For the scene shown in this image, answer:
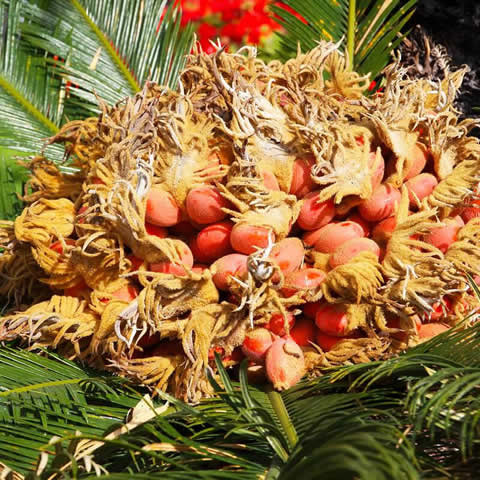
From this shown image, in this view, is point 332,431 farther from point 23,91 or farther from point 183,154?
point 23,91

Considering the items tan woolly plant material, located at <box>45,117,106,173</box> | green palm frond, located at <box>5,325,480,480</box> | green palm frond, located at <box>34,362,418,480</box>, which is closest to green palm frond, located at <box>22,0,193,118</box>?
tan woolly plant material, located at <box>45,117,106,173</box>

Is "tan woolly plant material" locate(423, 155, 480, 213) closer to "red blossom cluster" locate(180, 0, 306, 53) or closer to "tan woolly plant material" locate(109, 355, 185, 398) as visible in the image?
"tan woolly plant material" locate(109, 355, 185, 398)

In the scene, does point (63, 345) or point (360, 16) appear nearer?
point (63, 345)

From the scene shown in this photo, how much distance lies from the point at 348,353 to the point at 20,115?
1.55 metres

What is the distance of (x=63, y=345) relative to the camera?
64.4 inches

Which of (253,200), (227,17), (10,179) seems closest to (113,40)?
(10,179)

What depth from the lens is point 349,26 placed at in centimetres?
230

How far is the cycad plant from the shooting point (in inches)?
39.0

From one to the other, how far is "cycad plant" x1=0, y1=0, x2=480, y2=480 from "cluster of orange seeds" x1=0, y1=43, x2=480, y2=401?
95mm

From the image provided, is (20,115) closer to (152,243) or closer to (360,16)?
(152,243)

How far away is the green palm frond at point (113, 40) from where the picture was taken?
2383mm

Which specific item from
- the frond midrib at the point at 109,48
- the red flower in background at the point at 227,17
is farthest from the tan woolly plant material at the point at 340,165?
the red flower in background at the point at 227,17

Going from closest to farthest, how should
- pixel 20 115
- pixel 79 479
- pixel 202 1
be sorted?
pixel 79 479
pixel 20 115
pixel 202 1

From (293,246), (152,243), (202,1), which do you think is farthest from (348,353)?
(202,1)
